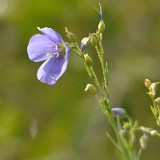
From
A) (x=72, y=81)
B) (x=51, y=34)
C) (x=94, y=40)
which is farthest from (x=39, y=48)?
(x=72, y=81)

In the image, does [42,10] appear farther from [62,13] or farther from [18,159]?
[18,159]

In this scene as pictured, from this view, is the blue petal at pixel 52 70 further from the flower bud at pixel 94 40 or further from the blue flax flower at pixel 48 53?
Answer: the flower bud at pixel 94 40

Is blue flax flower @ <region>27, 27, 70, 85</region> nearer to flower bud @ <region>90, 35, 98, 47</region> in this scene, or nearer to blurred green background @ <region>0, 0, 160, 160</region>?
flower bud @ <region>90, 35, 98, 47</region>

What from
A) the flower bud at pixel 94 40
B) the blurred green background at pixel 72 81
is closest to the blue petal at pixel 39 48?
the flower bud at pixel 94 40

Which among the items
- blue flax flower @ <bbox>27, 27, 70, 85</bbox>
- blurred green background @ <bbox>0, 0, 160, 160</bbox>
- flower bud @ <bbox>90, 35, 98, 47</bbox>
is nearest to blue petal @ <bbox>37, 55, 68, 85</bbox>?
blue flax flower @ <bbox>27, 27, 70, 85</bbox>

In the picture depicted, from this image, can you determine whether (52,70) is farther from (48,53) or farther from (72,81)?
(72,81)

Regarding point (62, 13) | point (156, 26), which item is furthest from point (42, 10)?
point (156, 26)
